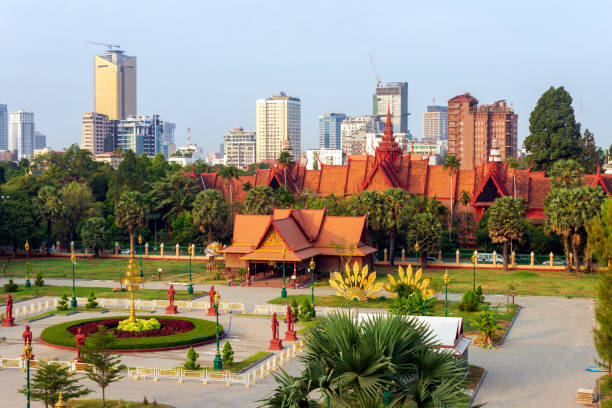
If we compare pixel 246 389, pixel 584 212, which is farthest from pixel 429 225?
pixel 246 389

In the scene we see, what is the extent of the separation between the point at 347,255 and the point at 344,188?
27.5 meters

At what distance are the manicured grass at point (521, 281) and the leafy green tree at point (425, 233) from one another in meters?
2.16

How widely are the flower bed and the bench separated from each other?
2077 centimetres

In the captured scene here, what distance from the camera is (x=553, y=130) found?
9500cm

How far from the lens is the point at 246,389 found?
30062 millimetres

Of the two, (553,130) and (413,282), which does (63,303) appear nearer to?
(413,282)

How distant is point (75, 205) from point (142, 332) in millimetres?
45232

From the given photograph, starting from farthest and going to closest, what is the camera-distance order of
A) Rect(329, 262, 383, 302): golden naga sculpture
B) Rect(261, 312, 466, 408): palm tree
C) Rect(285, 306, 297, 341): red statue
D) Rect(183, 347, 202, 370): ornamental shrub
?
Rect(329, 262, 383, 302): golden naga sculpture → Rect(285, 306, 297, 341): red statue → Rect(183, 347, 202, 370): ornamental shrub → Rect(261, 312, 466, 408): palm tree

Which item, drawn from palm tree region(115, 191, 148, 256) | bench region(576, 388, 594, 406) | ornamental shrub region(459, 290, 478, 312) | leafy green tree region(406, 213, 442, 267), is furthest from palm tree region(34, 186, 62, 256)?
bench region(576, 388, 594, 406)

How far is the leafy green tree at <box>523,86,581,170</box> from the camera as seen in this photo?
93688 mm

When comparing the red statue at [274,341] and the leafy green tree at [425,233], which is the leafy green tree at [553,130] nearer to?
the leafy green tree at [425,233]

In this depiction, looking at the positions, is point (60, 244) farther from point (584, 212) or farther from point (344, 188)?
point (584, 212)

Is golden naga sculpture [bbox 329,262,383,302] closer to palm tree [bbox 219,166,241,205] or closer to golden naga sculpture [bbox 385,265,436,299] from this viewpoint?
golden naga sculpture [bbox 385,265,436,299]

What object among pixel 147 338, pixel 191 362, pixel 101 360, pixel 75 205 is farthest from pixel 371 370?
pixel 75 205
